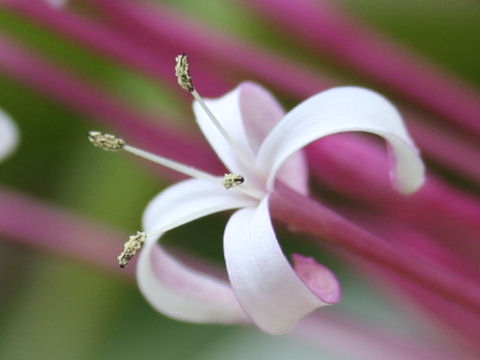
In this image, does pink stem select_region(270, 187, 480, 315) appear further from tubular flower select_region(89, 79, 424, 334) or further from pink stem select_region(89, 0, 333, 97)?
pink stem select_region(89, 0, 333, 97)

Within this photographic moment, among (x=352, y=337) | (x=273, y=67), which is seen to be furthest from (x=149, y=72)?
(x=352, y=337)

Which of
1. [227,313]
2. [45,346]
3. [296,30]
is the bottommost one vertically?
[227,313]

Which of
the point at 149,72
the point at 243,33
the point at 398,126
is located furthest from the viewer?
the point at 243,33

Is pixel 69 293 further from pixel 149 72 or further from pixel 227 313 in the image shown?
pixel 227 313

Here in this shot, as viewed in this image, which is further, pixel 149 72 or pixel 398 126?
pixel 149 72

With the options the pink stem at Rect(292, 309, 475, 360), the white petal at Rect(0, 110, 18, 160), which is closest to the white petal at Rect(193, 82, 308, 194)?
the white petal at Rect(0, 110, 18, 160)

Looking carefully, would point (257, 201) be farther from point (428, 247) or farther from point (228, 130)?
point (428, 247)

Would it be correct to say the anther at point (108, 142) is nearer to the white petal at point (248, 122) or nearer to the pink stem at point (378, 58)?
the white petal at point (248, 122)

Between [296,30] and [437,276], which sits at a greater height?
[296,30]
